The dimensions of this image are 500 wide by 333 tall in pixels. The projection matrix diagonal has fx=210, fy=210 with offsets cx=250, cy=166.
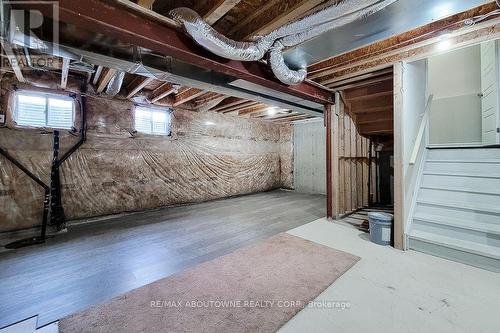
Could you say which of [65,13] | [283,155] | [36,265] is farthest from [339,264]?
[283,155]

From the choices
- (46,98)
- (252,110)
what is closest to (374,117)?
(252,110)

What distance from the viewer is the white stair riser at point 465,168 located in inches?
104

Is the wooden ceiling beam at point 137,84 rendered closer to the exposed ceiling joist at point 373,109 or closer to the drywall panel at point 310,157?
the exposed ceiling joist at point 373,109

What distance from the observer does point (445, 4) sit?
1.47 metres

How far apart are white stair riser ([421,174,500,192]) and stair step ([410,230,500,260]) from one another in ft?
2.42

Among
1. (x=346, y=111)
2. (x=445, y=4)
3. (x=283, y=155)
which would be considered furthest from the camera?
(x=283, y=155)

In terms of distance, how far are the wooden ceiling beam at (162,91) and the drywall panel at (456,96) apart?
5238 millimetres

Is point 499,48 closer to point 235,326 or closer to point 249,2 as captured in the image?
point 249,2

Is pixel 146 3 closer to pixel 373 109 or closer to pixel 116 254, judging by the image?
pixel 116 254

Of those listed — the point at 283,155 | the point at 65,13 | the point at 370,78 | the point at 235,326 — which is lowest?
the point at 235,326

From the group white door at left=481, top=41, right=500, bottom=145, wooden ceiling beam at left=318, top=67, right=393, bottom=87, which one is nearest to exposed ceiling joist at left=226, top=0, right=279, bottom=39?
wooden ceiling beam at left=318, top=67, right=393, bottom=87

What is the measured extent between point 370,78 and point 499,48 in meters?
1.75

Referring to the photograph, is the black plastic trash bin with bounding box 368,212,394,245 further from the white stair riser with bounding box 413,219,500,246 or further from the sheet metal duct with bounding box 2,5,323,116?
the sheet metal duct with bounding box 2,5,323,116

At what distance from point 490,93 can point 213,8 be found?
4.49 meters
